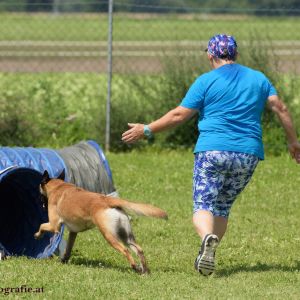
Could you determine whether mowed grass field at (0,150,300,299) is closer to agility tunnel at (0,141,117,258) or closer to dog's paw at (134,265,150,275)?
dog's paw at (134,265,150,275)

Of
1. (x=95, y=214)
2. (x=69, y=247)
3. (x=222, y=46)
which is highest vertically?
(x=222, y=46)

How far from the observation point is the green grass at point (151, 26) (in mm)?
18062

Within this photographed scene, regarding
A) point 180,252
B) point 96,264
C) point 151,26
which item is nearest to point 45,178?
point 96,264

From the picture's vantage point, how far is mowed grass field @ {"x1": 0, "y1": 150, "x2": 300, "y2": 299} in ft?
21.0

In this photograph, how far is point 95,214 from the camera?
23.0 ft

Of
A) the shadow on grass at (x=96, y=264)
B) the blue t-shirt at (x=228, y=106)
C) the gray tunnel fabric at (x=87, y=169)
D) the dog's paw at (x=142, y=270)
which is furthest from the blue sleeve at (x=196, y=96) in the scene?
the gray tunnel fabric at (x=87, y=169)

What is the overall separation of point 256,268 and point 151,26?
14322mm

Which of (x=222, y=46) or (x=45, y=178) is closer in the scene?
(x=222, y=46)

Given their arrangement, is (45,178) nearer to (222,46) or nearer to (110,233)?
(110,233)

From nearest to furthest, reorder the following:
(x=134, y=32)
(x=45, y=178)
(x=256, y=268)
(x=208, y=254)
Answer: (x=208, y=254), (x=256, y=268), (x=45, y=178), (x=134, y=32)

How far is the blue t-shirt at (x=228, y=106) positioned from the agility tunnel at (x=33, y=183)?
167 centimetres

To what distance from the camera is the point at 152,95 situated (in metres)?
13.4

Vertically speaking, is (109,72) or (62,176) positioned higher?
(109,72)

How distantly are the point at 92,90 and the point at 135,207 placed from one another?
984 centimetres
